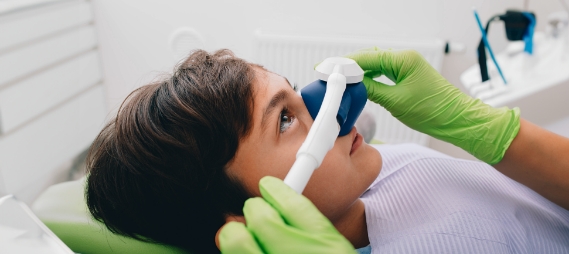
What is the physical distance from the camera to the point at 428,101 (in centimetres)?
108

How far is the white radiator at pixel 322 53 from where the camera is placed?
6.88 feet

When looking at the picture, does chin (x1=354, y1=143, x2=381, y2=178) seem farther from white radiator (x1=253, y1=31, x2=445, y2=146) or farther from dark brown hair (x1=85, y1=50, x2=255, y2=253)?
white radiator (x1=253, y1=31, x2=445, y2=146)

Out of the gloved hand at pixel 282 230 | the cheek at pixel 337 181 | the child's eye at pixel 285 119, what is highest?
the child's eye at pixel 285 119

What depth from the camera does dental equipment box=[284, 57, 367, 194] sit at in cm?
62

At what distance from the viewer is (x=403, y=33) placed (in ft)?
7.23

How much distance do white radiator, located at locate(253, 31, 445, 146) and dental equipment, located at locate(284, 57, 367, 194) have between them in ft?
4.12

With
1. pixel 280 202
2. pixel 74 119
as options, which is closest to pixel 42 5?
pixel 74 119

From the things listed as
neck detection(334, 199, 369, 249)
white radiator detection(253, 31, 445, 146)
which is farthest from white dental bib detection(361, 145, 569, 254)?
white radiator detection(253, 31, 445, 146)

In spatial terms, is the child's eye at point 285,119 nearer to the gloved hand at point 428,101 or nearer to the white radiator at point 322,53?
the gloved hand at point 428,101

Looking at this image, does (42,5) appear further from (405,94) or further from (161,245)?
(405,94)

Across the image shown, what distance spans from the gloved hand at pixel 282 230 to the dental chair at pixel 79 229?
473mm

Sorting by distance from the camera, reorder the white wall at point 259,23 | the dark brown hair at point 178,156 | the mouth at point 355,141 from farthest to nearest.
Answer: the white wall at point 259,23, the mouth at point 355,141, the dark brown hair at point 178,156

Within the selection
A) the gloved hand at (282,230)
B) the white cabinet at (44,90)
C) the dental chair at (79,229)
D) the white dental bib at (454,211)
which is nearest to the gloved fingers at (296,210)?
the gloved hand at (282,230)

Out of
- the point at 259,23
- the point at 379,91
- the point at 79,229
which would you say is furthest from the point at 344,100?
the point at 259,23
